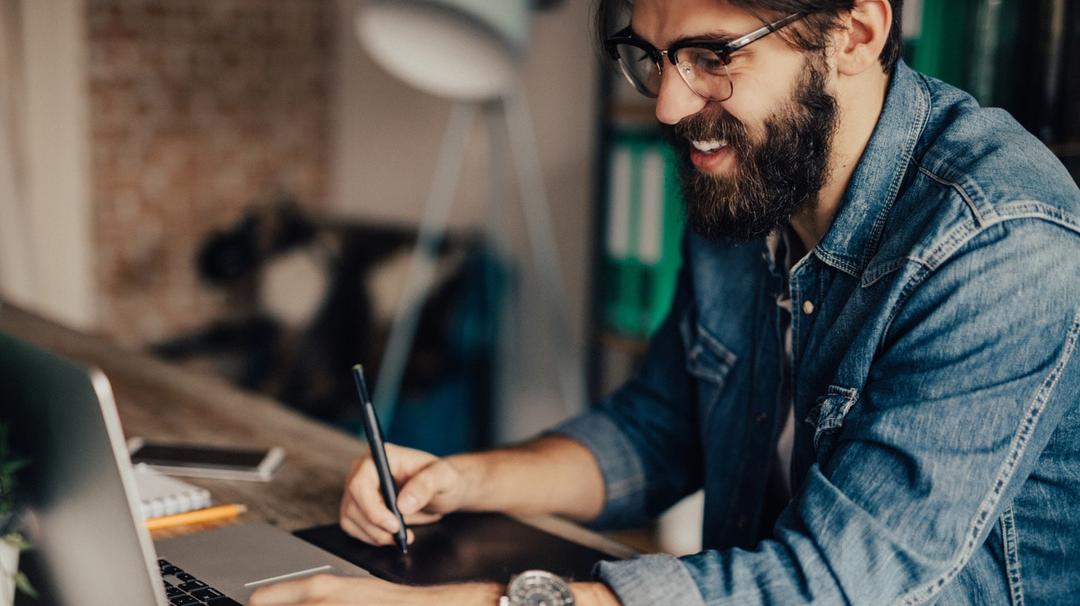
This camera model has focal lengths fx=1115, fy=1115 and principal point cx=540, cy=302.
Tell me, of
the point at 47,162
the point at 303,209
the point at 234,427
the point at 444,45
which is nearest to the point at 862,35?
the point at 234,427

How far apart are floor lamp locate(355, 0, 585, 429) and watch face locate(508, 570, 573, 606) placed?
165cm

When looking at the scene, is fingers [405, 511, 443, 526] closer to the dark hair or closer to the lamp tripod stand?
the dark hair

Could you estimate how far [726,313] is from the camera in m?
1.47

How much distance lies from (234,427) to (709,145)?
0.84 m

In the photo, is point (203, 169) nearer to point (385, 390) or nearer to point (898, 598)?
point (385, 390)

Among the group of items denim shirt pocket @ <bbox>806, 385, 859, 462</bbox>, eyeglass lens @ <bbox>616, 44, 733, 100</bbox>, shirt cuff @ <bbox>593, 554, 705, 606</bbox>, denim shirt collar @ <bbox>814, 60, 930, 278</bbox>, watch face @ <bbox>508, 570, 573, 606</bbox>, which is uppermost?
eyeglass lens @ <bbox>616, 44, 733, 100</bbox>

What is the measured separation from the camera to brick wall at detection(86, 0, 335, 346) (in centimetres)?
356

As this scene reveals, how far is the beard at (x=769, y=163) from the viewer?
1.20 m

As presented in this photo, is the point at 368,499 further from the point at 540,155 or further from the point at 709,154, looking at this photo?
the point at 540,155

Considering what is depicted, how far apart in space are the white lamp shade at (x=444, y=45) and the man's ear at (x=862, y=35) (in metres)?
1.44

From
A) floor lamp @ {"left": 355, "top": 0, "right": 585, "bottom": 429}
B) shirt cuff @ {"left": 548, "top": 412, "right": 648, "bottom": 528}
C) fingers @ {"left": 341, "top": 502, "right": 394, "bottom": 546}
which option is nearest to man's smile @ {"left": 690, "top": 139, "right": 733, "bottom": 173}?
shirt cuff @ {"left": 548, "top": 412, "right": 648, "bottom": 528}

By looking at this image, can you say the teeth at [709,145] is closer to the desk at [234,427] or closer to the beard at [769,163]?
the beard at [769,163]

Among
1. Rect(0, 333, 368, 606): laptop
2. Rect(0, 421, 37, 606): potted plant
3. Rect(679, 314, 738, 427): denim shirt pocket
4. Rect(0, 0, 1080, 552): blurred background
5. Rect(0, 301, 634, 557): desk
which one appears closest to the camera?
Rect(0, 333, 368, 606): laptop

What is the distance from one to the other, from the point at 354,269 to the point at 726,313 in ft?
7.72
